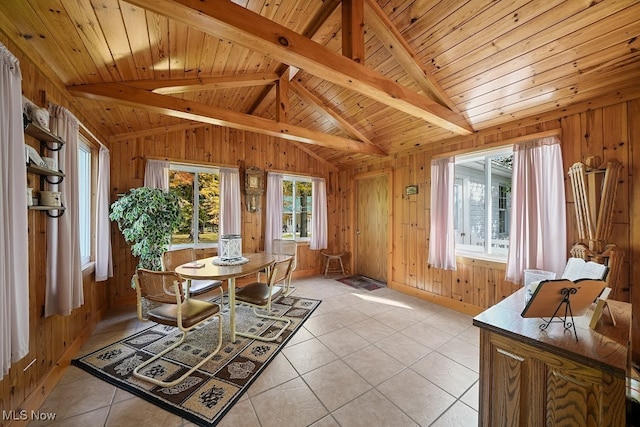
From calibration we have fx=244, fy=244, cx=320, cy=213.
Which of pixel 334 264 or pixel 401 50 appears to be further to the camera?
pixel 334 264

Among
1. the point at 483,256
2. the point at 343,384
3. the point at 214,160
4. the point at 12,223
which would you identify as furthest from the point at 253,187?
the point at 483,256

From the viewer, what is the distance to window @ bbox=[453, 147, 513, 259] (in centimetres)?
322

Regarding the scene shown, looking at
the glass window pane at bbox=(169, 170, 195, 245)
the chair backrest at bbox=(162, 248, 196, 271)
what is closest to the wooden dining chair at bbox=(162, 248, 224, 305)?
the chair backrest at bbox=(162, 248, 196, 271)

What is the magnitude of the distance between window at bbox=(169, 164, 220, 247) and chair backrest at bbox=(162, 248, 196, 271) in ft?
3.17

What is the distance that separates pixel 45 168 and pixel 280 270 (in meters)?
1.97

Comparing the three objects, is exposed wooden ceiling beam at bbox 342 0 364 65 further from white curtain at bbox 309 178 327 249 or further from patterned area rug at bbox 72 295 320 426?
white curtain at bbox 309 178 327 249

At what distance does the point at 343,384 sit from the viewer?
1.90 m

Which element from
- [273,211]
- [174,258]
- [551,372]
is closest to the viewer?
[551,372]

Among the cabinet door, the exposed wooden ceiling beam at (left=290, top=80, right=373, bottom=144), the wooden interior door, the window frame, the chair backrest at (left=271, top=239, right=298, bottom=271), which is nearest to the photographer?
the cabinet door

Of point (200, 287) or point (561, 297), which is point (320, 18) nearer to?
point (561, 297)

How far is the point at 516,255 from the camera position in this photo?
2.72 meters

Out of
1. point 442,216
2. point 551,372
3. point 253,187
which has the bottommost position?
point 551,372

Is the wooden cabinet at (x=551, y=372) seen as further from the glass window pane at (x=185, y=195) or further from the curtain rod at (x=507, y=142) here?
the glass window pane at (x=185, y=195)

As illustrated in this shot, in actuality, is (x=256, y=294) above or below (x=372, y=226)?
below
